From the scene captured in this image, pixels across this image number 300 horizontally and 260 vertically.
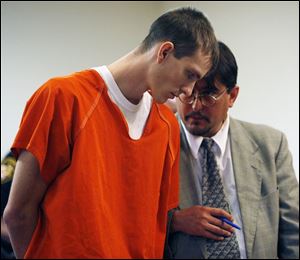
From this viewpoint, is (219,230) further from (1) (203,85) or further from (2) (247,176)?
(1) (203,85)

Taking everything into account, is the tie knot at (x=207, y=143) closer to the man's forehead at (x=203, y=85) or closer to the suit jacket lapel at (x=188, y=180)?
the suit jacket lapel at (x=188, y=180)

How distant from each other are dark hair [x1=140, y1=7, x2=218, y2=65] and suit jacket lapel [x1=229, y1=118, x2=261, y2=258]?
43 cm

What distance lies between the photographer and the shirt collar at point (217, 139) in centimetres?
135

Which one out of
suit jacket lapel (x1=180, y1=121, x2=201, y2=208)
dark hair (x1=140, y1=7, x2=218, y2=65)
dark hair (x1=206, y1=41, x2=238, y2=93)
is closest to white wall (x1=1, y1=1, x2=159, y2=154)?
dark hair (x1=206, y1=41, x2=238, y2=93)

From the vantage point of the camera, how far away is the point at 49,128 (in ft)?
2.99

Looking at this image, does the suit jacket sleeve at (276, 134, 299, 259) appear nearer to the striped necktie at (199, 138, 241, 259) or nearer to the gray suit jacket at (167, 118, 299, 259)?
the gray suit jacket at (167, 118, 299, 259)

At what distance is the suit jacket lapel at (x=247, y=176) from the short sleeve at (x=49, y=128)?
648 mm

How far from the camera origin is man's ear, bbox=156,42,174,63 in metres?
1.04

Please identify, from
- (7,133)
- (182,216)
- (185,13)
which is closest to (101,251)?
(182,216)

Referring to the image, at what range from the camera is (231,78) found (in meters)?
1.37

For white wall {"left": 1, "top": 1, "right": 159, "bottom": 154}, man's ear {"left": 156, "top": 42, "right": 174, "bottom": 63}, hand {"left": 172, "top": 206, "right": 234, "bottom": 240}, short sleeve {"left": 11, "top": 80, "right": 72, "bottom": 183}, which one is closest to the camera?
short sleeve {"left": 11, "top": 80, "right": 72, "bottom": 183}

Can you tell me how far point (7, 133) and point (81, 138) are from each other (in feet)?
5.86

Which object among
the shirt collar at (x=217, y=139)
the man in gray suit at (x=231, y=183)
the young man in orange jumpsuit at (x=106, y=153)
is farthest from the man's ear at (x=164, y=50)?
the shirt collar at (x=217, y=139)

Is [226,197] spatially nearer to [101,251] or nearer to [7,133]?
[101,251]
